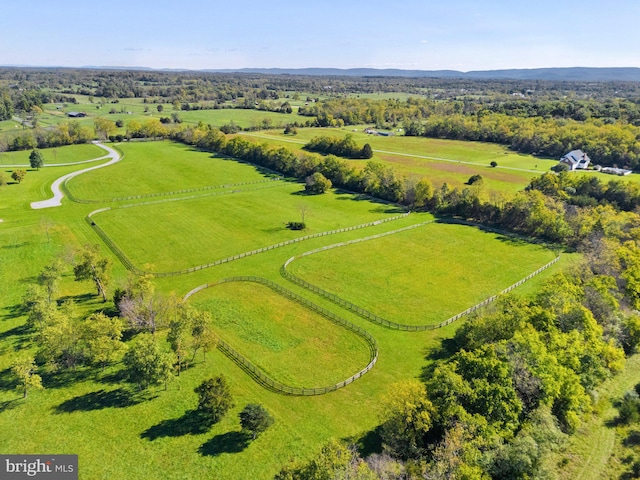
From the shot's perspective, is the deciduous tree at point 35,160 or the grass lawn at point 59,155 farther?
the grass lawn at point 59,155

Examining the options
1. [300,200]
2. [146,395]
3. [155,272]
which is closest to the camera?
[146,395]

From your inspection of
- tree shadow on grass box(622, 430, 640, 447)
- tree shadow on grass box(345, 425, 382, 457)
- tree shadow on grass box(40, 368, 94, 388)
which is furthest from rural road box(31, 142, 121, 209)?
tree shadow on grass box(622, 430, 640, 447)

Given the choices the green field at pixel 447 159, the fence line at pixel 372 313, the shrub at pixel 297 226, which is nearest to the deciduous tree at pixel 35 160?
the green field at pixel 447 159

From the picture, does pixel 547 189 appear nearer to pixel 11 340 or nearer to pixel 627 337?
pixel 627 337

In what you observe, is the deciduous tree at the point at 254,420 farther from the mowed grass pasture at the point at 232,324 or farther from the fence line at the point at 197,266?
the fence line at the point at 197,266

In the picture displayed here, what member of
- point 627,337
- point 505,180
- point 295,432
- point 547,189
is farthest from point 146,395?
point 505,180

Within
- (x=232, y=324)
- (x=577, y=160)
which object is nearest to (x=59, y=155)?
(x=232, y=324)

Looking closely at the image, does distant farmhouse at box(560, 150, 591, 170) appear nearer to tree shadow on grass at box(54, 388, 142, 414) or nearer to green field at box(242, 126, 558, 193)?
green field at box(242, 126, 558, 193)
